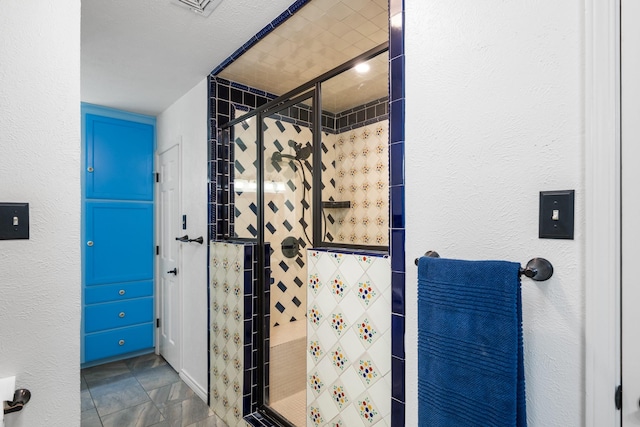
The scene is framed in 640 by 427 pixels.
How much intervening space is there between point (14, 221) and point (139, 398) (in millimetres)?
2053

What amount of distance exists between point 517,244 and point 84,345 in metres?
3.43

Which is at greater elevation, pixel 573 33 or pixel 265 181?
pixel 573 33

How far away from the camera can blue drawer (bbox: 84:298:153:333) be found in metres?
2.90

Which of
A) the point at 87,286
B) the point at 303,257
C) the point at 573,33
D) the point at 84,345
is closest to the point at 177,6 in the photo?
the point at 303,257

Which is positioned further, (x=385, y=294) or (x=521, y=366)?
(x=385, y=294)

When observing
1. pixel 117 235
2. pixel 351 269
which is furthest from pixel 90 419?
pixel 351 269

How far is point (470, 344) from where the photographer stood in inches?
32.4

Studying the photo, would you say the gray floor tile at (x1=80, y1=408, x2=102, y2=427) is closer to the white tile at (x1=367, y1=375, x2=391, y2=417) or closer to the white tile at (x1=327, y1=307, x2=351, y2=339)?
the white tile at (x1=327, y1=307, x2=351, y2=339)

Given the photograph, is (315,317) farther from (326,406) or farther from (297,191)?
(297,191)

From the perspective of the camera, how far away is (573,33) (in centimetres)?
75

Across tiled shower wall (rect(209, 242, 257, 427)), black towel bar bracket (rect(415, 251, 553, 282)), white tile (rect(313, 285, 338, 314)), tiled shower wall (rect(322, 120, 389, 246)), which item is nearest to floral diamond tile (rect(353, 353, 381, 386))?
white tile (rect(313, 285, 338, 314))

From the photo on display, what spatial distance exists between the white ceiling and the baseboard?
7.59 ft

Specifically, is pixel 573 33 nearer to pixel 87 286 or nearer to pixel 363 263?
pixel 363 263

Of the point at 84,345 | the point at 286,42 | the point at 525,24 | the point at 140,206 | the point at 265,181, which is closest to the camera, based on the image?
the point at 525,24
